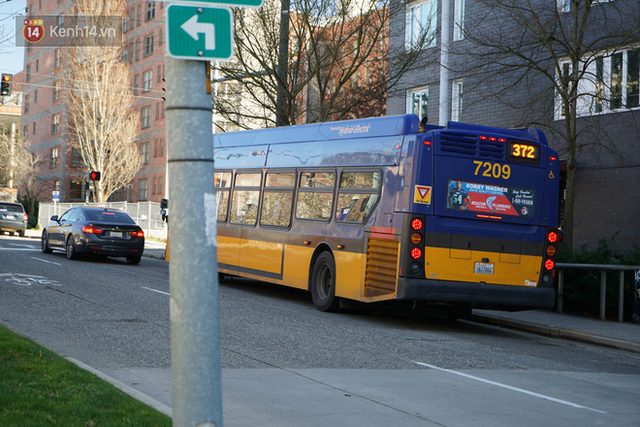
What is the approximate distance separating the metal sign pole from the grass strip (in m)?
2.28

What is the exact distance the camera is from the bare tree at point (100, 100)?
4919 cm

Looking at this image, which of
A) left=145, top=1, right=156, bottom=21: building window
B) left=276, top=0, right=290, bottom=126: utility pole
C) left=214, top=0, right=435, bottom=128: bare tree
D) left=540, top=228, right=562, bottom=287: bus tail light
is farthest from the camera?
left=145, top=1, right=156, bottom=21: building window

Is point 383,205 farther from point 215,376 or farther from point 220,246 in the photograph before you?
point 215,376

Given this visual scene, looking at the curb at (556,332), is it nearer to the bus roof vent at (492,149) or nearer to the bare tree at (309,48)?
the bus roof vent at (492,149)

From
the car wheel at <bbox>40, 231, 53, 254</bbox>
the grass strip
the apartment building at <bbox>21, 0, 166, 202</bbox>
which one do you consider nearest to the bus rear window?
→ the grass strip

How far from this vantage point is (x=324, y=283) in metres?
14.9

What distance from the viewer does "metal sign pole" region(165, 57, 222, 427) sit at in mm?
3607

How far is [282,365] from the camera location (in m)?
9.09

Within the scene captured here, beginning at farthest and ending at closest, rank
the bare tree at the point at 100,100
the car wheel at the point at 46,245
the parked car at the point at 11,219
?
the bare tree at the point at 100,100 → the parked car at the point at 11,219 → the car wheel at the point at 46,245

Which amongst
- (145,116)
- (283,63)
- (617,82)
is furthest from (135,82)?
(617,82)

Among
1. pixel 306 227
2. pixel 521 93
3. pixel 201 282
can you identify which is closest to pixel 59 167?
pixel 521 93

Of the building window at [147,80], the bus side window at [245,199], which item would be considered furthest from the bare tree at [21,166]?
the bus side window at [245,199]

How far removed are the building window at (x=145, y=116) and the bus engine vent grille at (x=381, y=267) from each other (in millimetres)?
49851

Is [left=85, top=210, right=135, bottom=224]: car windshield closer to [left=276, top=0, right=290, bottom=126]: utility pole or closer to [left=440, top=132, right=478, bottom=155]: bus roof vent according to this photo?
[left=276, top=0, right=290, bottom=126]: utility pole
